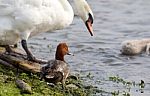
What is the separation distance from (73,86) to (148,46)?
4.28 m

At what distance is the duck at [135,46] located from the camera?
11477mm

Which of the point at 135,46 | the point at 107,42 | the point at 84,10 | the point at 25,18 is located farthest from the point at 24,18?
the point at 107,42

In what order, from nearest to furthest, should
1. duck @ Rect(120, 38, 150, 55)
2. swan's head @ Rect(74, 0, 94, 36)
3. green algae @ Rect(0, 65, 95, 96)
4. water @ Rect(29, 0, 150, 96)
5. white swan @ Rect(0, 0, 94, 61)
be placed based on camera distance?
1. green algae @ Rect(0, 65, 95, 96)
2. white swan @ Rect(0, 0, 94, 61)
3. water @ Rect(29, 0, 150, 96)
4. swan's head @ Rect(74, 0, 94, 36)
5. duck @ Rect(120, 38, 150, 55)

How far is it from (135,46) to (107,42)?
759 mm

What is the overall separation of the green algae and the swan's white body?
1.62 ft

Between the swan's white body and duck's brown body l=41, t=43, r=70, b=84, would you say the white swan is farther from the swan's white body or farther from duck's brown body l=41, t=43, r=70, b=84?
duck's brown body l=41, t=43, r=70, b=84

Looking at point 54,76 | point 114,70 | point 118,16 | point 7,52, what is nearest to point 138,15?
point 118,16

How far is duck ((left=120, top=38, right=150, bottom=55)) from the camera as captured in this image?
11.5m

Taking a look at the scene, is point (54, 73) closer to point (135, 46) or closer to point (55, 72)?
point (55, 72)

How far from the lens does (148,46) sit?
38.9 ft

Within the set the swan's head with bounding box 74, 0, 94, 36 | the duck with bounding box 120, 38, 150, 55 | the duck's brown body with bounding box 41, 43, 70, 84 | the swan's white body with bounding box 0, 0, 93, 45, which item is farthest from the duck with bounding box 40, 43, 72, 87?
the duck with bounding box 120, 38, 150, 55

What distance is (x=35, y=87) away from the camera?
7.41m

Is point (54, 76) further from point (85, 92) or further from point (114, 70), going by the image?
point (114, 70)

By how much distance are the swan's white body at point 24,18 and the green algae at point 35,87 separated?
0.49 m
